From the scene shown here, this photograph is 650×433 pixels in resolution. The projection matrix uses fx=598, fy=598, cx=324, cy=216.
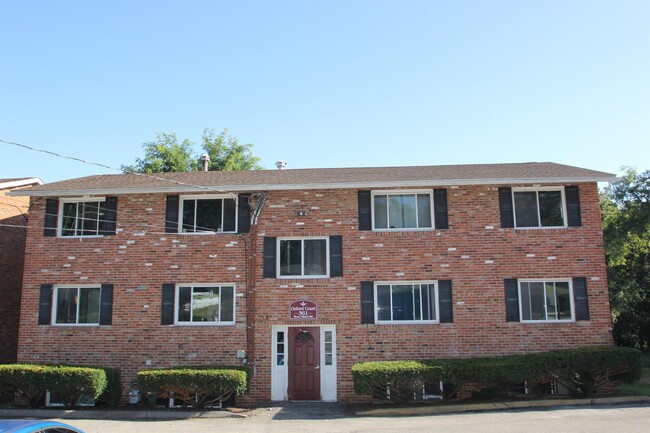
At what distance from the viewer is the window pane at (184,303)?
1641 centimetres

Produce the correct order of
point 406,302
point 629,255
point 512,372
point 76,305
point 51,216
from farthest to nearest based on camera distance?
1. point 629,255
2. point 51,216
3. point 76,305
4. point 406,302
5. point 512,372

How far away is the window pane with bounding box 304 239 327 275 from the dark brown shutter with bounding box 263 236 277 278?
88 cm

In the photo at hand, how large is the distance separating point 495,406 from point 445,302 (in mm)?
2991

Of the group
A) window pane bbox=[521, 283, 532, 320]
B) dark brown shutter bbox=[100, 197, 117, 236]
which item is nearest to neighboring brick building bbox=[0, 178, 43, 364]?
dark brown shutter bbox=[100, 197, 117, 236]

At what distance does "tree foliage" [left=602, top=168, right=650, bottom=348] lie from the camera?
22.6 m

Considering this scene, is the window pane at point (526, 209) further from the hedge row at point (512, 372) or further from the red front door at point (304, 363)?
the red front door at point (304, 363)

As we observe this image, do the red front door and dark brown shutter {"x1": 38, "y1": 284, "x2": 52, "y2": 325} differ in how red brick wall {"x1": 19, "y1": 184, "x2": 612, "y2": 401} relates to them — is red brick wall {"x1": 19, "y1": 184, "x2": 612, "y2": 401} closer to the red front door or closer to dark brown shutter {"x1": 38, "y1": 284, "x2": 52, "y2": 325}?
dark brown shutter {"x1": 38, "y1": 284, "x2": 52, "y2": 325}

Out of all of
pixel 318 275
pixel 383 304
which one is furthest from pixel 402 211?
pixel 318 275

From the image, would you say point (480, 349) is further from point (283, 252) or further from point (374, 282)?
point (283, 252)

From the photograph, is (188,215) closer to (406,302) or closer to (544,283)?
(406,302)

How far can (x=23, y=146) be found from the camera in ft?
36.2

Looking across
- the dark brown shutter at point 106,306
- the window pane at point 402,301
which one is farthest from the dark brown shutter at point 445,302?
the dark brown shutter at point 106,306

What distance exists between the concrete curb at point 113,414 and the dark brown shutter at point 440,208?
7.17 metres

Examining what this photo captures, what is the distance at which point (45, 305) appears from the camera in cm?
1661
